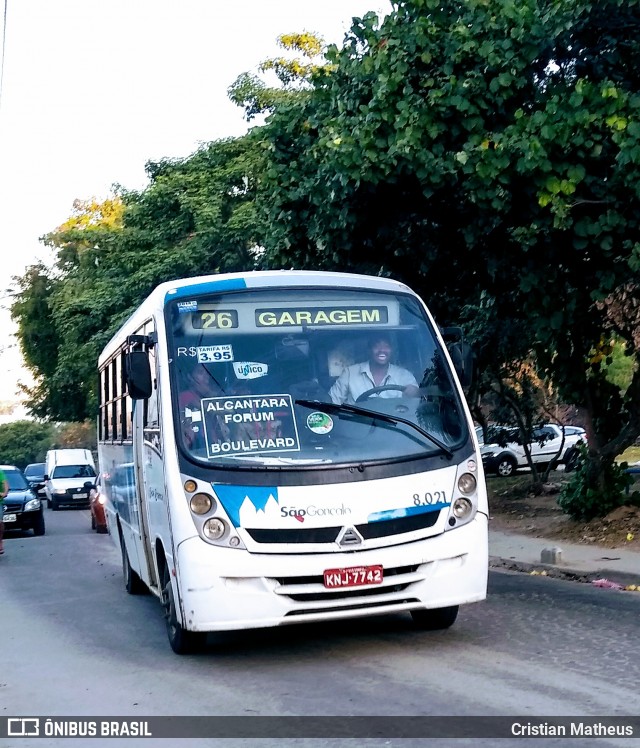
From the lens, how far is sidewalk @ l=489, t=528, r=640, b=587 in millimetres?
11500

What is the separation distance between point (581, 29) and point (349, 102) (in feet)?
8.90

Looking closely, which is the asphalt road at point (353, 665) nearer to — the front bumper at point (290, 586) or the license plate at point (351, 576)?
the front bumper at point (290, 586)

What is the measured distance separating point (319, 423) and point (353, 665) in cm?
168

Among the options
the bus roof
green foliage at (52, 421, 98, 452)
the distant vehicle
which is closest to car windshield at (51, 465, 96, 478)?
the distant vehicle

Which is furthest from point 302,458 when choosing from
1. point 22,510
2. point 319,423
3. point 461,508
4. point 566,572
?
point 22,510

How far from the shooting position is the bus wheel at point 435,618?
8602 mm


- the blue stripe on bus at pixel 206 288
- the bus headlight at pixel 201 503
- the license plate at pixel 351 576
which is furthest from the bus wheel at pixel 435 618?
the blue stripe on bus at pixel 206 288

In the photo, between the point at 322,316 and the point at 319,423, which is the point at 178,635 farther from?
the point at 322,316

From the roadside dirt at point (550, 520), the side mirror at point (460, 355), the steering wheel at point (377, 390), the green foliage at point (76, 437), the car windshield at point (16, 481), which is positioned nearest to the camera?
the steering wheel at point (377, 390)

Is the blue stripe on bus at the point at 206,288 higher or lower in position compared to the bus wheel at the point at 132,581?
higher

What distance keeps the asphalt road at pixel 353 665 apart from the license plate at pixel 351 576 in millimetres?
570

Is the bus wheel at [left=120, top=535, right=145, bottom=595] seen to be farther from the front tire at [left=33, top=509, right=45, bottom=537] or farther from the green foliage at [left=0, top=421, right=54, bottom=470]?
the green foliage at [left=0, top=421, right=54, bottom=470]

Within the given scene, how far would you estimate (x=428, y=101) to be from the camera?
1216 centimetres

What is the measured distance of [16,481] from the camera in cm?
2478
